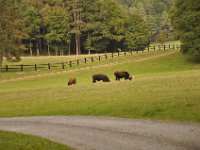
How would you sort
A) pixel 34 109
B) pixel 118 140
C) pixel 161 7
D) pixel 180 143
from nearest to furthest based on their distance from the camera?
pixel 180 143 → pixel 118 140 → pixel 34 109 → pixel 161 7

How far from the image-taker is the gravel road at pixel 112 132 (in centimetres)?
1384

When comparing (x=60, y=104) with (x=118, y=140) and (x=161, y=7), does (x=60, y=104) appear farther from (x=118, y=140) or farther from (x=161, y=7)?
(x=161, y=7)

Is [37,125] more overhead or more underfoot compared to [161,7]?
more underfoot

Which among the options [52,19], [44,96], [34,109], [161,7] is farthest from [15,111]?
[161,7]

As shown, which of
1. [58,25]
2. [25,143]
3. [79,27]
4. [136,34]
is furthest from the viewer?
[136,34]

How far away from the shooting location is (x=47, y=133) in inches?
688

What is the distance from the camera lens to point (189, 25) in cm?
6181

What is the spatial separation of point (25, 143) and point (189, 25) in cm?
5060

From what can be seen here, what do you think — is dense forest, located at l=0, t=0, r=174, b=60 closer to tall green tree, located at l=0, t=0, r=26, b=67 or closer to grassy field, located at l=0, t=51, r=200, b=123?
tall green tree, located at l=0, t=0, r=26, b=67

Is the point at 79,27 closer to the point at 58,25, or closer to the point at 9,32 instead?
the point at 58,25

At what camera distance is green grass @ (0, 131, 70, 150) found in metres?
13.6

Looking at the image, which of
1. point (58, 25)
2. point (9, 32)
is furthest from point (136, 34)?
point (9, 32)

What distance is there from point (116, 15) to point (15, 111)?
283ft

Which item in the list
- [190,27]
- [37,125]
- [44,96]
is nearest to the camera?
[37,125]
